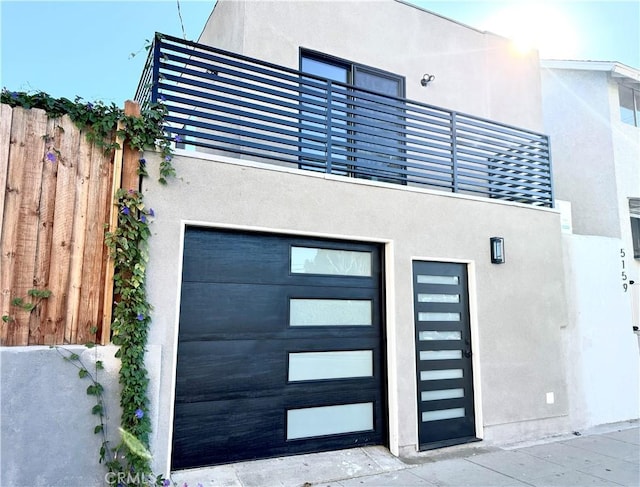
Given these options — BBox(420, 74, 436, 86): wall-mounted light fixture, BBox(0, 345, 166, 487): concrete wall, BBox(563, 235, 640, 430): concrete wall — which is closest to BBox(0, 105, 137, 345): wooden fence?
BBox(0, 345, 166, 487): concrete wall

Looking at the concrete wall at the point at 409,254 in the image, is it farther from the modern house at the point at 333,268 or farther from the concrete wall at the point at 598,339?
the concrete wall at the point at 598,339

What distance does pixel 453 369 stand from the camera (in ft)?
16.4

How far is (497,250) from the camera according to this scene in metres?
5.38

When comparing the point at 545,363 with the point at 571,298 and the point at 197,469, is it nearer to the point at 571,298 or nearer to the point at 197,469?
the point at 571,298

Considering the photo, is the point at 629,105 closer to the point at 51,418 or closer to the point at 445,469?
the point at 445,469

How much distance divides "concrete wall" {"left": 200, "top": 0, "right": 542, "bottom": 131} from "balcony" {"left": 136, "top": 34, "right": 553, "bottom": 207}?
626 millimetres

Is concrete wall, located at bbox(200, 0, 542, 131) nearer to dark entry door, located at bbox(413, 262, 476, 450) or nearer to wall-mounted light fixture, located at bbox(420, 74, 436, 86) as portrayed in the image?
wall-mounted light fixture, located at bbox(420, 74, 436, 86)

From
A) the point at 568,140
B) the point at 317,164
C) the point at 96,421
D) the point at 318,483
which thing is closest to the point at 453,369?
→ the point at 318,483

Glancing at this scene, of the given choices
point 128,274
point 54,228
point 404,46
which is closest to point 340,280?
point 128,274

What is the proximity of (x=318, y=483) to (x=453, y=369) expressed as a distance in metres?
2.13

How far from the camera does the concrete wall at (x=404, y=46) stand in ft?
18.2

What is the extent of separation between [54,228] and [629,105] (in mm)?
10971

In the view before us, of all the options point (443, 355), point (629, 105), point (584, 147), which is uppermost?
point (629, 105)

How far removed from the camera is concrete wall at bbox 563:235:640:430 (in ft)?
19.5
